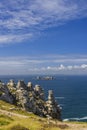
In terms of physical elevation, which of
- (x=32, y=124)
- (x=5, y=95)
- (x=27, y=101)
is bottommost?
(x=32, y=124)

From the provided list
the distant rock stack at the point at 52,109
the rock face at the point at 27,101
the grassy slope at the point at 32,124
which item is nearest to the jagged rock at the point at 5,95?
the rock face at the point at 27,101

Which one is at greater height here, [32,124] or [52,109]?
[32,124]

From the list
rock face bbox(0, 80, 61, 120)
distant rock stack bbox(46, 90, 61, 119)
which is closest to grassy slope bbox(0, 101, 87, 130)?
rock face bbox(0, 80, 61, 120)

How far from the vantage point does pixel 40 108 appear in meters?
85.6

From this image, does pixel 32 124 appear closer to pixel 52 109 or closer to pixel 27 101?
pixel 27 101

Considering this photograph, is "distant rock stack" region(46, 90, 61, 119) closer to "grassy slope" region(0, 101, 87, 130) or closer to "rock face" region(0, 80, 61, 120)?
"rock face" region(0, 80, 61, 120)

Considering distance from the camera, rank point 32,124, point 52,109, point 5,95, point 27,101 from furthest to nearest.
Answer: point 52,109 < point 27,101 < point 5,95 < point 32,124

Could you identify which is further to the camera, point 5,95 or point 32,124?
point 5,95

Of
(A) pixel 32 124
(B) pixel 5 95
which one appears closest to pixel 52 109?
(B) pixel 5 95

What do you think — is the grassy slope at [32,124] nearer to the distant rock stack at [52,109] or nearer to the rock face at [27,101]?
the rock face at [27,101]

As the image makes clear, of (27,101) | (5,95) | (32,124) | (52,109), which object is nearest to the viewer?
(32,124)

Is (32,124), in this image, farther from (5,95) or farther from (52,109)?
(52,109)

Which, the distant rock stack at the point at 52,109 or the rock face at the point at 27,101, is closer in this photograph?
the rock face at the point at 27,101

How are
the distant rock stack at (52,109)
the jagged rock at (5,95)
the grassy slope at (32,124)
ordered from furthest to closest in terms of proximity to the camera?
the distant rock stack at (52,109), the jagged rock at (5,95), the grassy slope at (32,124)
